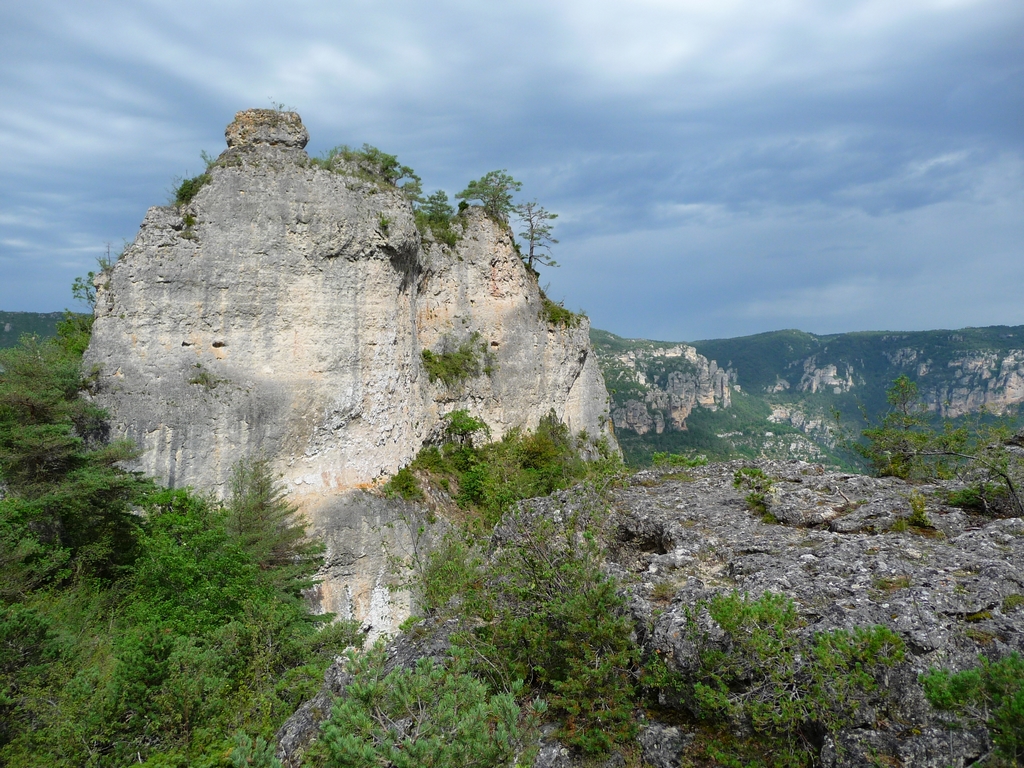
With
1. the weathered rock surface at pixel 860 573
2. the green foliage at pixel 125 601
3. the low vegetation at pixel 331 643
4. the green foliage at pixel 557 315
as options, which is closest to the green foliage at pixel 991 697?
the low vegetation at pixel 331 643

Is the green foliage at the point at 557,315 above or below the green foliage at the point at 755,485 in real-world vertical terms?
above

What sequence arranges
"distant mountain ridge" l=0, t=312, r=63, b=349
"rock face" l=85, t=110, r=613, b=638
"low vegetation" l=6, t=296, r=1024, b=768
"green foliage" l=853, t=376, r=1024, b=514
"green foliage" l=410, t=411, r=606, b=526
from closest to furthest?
1. "low vegetation" l=6, t=296, r=1024, b=768
2. "green foliage" l=853, t=376, r=1024, b=514
3. "rock face" l=85, t=110, r=613, b=638
4. "green foliage" l=410, t=411, r=606, b=526
5. "distant mountain ridge" l=0, t=312, r=63, b=349

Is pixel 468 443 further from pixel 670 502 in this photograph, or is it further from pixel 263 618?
pixel 670 502

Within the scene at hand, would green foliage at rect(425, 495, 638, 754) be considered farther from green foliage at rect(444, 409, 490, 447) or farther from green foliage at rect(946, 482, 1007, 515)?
green foliage at rect(444, 409, 490, 447)

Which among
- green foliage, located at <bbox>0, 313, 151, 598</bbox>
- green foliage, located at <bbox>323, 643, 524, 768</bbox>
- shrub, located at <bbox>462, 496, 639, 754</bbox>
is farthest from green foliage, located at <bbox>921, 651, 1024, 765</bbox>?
green foliage, located at <bbox>0, 313, 151, 598</bbox>

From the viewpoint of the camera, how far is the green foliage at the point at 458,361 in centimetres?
3052

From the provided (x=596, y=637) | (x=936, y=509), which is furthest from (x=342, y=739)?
(x=936, y=509)

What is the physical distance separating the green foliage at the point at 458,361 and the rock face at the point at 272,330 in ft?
14.0

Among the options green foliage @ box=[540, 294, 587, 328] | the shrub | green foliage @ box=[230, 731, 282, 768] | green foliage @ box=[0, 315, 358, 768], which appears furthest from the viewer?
green foliage @ box=[540, 294, 587, 328]

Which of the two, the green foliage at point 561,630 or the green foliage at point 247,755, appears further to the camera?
the green foliage at point 561,630

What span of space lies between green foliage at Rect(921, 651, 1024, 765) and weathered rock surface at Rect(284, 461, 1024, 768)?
249 mm

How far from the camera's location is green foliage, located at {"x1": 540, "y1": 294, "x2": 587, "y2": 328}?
36750 millimetres

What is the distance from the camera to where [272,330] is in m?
22.5

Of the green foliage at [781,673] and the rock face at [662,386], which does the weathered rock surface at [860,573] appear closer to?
the green foliage at [781,673]
